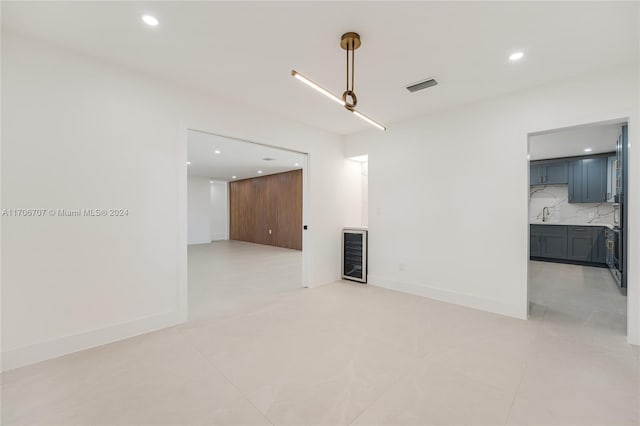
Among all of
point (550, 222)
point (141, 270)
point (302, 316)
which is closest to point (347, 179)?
point (302, 316)

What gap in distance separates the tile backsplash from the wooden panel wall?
640 centimetres

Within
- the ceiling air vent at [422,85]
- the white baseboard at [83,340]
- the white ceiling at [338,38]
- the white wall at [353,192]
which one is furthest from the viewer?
the white wall at [353,192]

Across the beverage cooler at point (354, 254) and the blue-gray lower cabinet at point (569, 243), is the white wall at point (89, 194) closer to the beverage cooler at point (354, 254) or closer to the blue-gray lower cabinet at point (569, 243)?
the beverage cooler at point (354, 254)

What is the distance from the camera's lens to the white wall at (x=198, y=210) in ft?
34.5

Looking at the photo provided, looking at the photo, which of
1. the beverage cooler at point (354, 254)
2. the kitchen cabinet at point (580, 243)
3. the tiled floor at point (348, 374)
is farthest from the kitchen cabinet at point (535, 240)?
the beverage cooler at point (354, 254)

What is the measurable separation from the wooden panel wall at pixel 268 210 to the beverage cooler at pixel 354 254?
4.05m

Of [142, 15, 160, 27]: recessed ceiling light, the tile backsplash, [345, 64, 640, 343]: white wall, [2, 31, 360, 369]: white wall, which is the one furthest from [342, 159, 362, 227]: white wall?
the tile backsplash

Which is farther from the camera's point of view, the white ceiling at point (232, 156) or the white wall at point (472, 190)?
the white ceiling at point (232, 156)

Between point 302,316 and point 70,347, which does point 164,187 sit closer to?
point 70,347

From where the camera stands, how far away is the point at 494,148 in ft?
11.2

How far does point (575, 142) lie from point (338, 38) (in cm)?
557

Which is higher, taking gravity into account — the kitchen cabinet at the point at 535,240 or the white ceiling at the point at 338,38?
the white ceiling at the point at 338,38

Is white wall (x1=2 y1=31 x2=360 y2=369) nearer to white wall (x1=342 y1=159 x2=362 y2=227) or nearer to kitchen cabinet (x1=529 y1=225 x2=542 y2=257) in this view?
white wall (x1=342 y1=159 x2=362 y2=227)

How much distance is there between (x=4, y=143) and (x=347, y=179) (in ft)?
13.6
